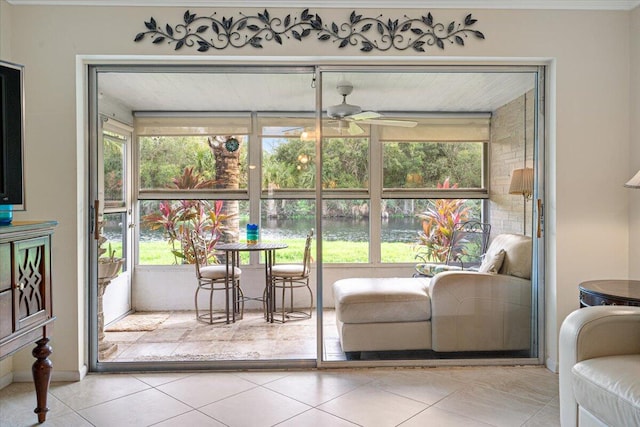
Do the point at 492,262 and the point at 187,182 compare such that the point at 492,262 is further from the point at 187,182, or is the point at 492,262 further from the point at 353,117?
the point at 187,182

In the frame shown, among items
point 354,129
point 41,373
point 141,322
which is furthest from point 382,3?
point 141,322

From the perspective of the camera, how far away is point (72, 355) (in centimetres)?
317

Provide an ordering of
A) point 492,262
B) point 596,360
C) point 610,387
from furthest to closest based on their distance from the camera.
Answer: point 492,262, point 596,360, point 610,387

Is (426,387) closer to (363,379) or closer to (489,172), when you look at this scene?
(363,379)

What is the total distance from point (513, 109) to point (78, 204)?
3.17 metres

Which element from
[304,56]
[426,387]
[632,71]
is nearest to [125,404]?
[426,387]

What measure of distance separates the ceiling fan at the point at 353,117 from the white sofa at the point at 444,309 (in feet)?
3.63

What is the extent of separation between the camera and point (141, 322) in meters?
4.04

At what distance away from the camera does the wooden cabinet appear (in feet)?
7.18

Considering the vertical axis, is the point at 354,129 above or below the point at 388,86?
below

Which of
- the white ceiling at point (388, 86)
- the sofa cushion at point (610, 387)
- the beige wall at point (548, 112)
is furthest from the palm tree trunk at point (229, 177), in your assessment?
the sofa cushion at point (610, 387)

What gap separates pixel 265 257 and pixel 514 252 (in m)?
1.91

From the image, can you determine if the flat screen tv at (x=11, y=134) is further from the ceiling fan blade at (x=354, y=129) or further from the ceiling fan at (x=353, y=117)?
the ceiling fan blade at (x=354, y=129)

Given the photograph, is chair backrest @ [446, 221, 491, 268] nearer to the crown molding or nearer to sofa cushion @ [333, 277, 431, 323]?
sofa cushion @ [333, 277, 431, 323]
